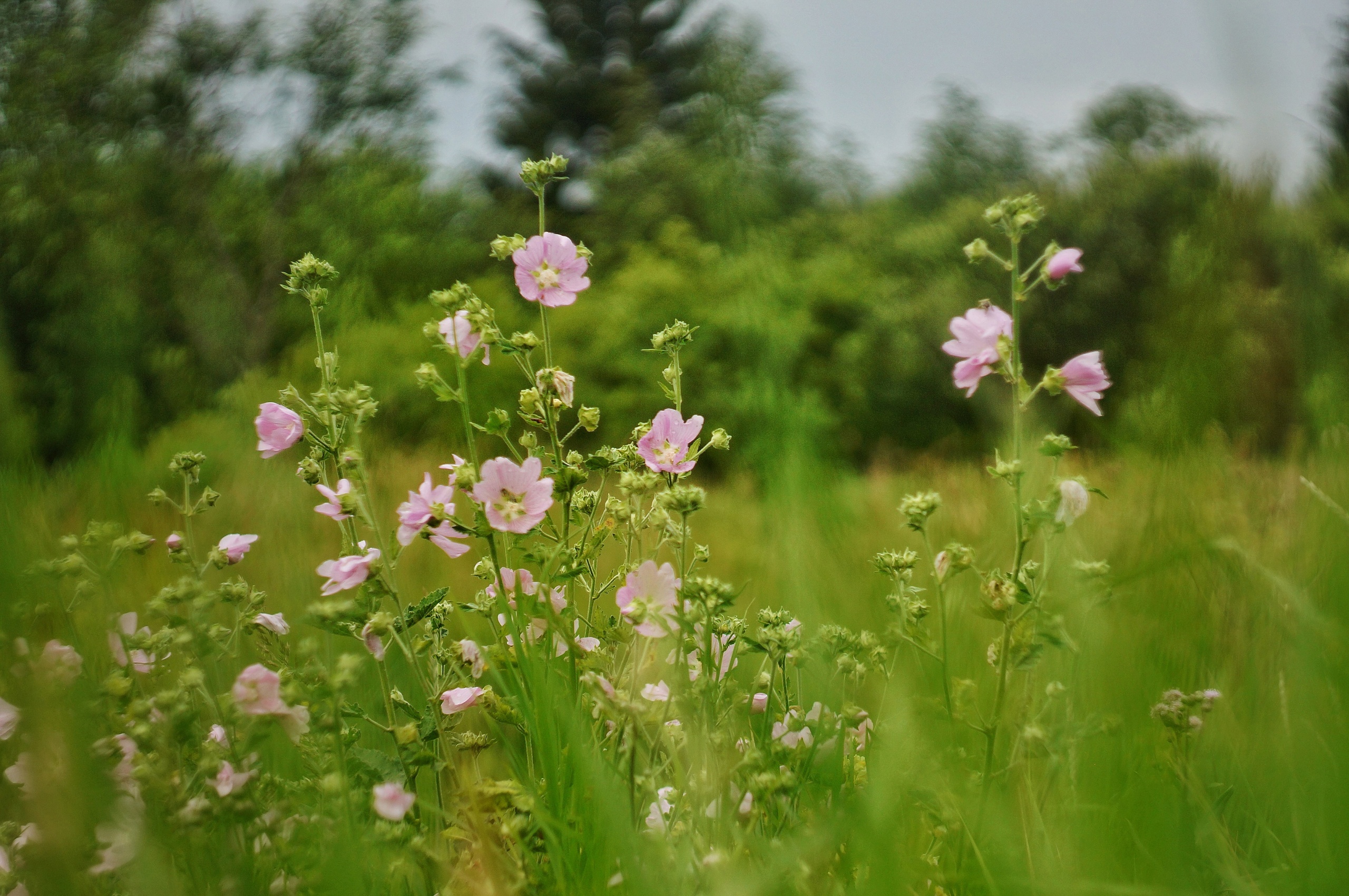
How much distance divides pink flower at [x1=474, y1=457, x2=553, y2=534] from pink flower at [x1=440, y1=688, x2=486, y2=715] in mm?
182

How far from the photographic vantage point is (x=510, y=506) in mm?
868

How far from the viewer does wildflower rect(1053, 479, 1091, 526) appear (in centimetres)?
82

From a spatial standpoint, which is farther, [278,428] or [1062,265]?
[278,428]

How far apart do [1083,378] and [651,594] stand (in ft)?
1.52

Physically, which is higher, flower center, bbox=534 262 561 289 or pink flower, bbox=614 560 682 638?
flower center, bbox=534 262 561 289

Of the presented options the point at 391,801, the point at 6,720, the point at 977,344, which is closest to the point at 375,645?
the point at 391,801

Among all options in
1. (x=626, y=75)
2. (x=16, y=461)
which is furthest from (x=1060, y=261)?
(x=626, y=75)

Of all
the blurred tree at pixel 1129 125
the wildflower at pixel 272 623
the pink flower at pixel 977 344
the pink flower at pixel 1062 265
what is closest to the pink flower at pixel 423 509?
the wildflower at pixel 272 623

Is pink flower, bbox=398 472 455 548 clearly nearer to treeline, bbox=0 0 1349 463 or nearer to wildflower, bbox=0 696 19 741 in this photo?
wildflower, bbox=0 696 19 741

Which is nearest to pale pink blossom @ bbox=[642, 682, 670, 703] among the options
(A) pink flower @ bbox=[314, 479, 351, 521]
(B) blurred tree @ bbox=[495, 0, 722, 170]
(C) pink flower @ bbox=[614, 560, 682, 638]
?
(C) pink flower @ bbox=[614, 560, 682, 638]

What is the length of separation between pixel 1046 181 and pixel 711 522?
10.2m

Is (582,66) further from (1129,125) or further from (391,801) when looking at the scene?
(391,801)

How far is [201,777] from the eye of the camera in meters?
0.78

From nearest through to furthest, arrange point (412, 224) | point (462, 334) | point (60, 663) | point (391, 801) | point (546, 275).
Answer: point (60, 663) → point (391, 801) → point (462, 334) → point (546, 275) → point (412, 224)
